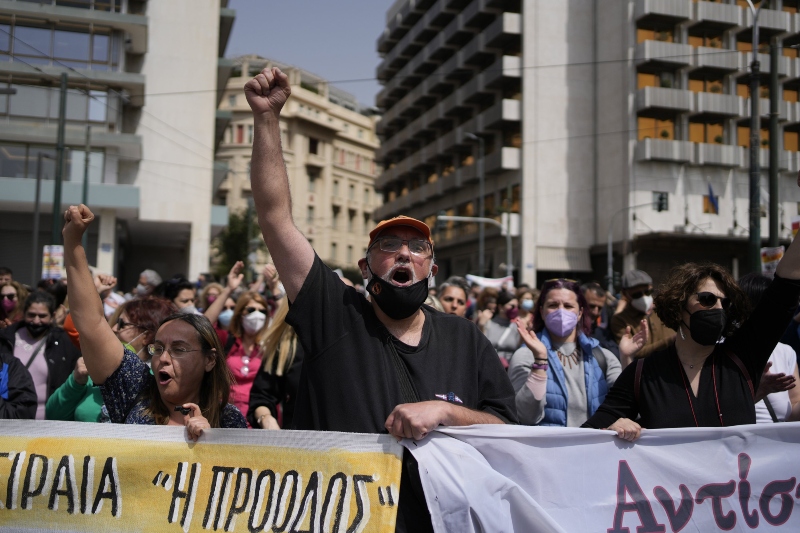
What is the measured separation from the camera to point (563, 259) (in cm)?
4525

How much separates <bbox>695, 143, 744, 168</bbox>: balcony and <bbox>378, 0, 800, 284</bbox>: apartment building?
64 millimetres

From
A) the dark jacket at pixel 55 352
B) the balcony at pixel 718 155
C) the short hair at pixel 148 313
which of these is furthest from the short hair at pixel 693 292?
the balcony at pixel 718 155

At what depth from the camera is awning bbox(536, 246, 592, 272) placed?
1770 inches

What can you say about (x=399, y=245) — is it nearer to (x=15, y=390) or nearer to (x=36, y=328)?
(x=15, y=390)

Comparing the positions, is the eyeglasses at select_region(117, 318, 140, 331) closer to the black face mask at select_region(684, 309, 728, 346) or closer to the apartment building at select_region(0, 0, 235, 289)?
the black face mask at select_region(684, 309, 728, 346)

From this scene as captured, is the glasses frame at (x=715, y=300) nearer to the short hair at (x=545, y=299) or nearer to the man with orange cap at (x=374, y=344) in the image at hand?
the man with orange cap at (x=374, y=344)

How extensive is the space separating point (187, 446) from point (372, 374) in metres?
0.90

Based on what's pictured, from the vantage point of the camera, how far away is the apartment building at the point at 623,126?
42.8 m

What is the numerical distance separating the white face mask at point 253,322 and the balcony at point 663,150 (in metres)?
37.8

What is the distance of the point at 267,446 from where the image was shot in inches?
130

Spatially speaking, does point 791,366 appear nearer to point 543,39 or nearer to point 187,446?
point 187,446

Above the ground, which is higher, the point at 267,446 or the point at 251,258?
the point at 251,258

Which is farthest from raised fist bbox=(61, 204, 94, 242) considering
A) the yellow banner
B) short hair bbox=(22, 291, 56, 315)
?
short hair bbox=(22, 291, 56, 315)

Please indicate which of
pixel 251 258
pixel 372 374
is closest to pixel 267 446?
pixel 372 374
